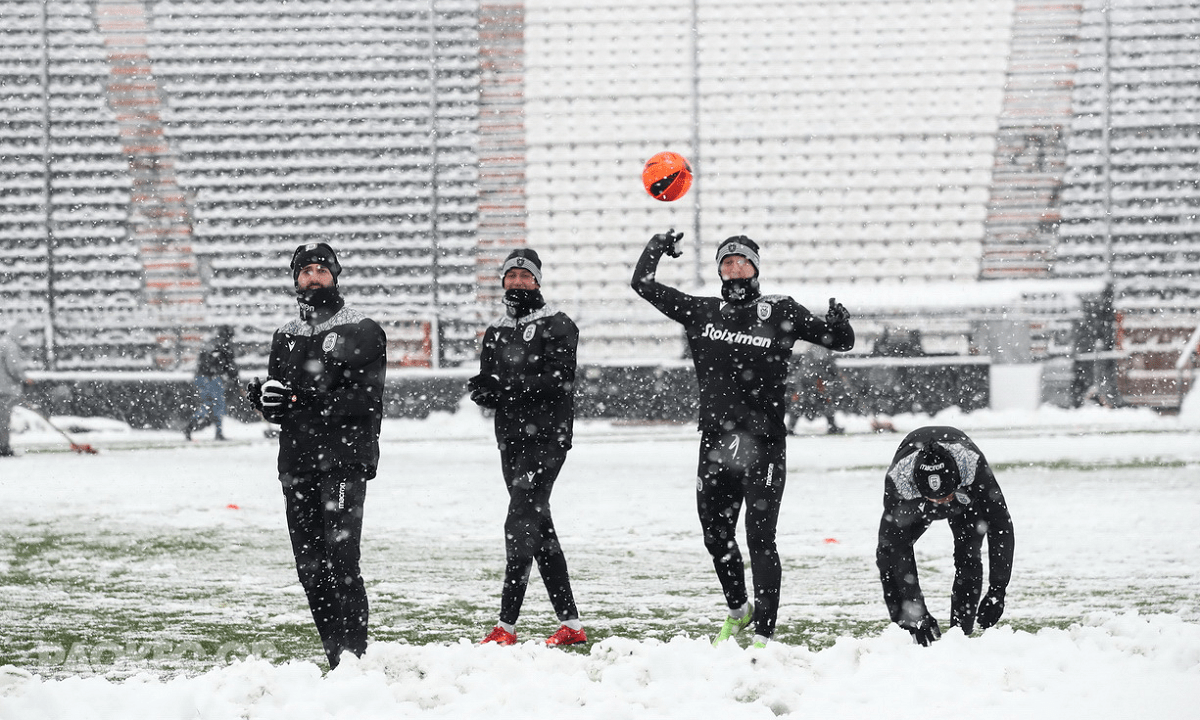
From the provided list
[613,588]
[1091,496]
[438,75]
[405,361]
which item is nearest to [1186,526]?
[1091,496]

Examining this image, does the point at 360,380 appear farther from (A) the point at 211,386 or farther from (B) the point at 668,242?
(A) the point at 211,386

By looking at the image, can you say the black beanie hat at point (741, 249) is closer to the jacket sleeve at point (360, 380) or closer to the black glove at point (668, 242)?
the black glove at point (668, 242)

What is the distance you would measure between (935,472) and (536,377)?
151 centimetres

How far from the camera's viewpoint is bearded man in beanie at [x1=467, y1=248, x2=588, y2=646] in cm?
505

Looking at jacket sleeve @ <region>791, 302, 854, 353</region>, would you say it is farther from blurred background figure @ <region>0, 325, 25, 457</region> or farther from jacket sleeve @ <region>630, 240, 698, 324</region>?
blurred background figure @ <region>0, 325, 25, 457</region>

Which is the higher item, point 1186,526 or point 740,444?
Answer: point 740,444

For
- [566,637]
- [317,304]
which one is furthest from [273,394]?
[566,637]

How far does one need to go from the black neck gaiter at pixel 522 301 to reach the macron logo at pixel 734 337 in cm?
67

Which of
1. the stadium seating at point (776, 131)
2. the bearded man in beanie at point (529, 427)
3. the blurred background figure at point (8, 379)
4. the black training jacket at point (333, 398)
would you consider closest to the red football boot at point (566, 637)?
the bearded man in beanie at point (529, 427)

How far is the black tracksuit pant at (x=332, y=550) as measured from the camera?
14.5ft

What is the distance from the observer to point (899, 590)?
4.64 metres

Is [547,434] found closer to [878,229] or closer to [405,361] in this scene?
[405,361]

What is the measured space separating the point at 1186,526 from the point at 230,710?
6.45 meters

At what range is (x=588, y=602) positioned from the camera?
609 cm
